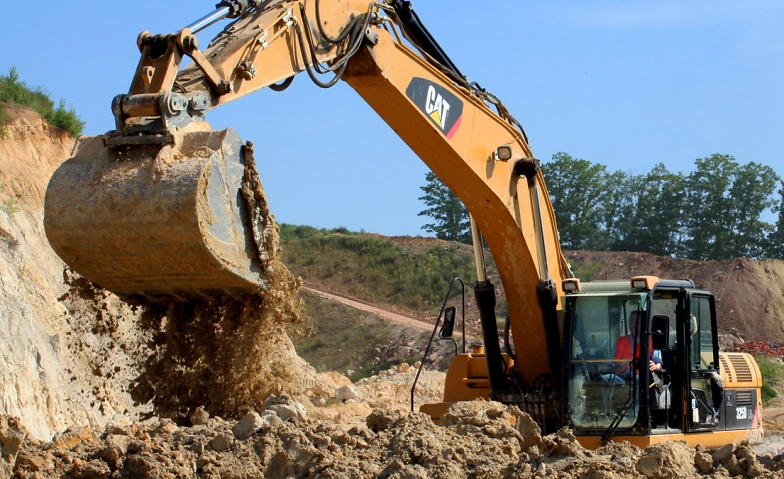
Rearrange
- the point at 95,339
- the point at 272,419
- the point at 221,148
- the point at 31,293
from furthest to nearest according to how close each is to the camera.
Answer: the point at 95,339 → the point at 31,293 → the point at 272,419 → the point at 221,148

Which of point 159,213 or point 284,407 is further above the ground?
point 159,213

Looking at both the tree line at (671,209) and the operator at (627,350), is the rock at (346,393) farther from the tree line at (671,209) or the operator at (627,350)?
the tree line at (671,209)

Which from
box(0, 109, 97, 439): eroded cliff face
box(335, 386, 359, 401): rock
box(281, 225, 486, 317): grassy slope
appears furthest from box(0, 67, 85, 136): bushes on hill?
box(281, 225, 486, 317): grassy slope

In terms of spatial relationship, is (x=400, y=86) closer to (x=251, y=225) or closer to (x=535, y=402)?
(x=251, y=225)

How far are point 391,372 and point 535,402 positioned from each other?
14971 mm

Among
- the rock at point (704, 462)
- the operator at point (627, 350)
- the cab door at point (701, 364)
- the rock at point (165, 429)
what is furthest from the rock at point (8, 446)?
the cab door at point (701, 364)

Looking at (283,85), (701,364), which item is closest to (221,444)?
(283,85)

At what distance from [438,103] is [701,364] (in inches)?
132

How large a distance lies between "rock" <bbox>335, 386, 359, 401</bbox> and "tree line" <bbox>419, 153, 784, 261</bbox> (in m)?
32.1

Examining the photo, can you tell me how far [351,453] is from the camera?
6.36m

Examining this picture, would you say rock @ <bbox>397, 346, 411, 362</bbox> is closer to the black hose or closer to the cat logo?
the cat logo

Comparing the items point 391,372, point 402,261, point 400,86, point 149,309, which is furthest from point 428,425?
point 402,261

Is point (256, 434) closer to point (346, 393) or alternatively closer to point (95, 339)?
point (95, 339)

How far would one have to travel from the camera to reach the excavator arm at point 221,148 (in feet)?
18.3
